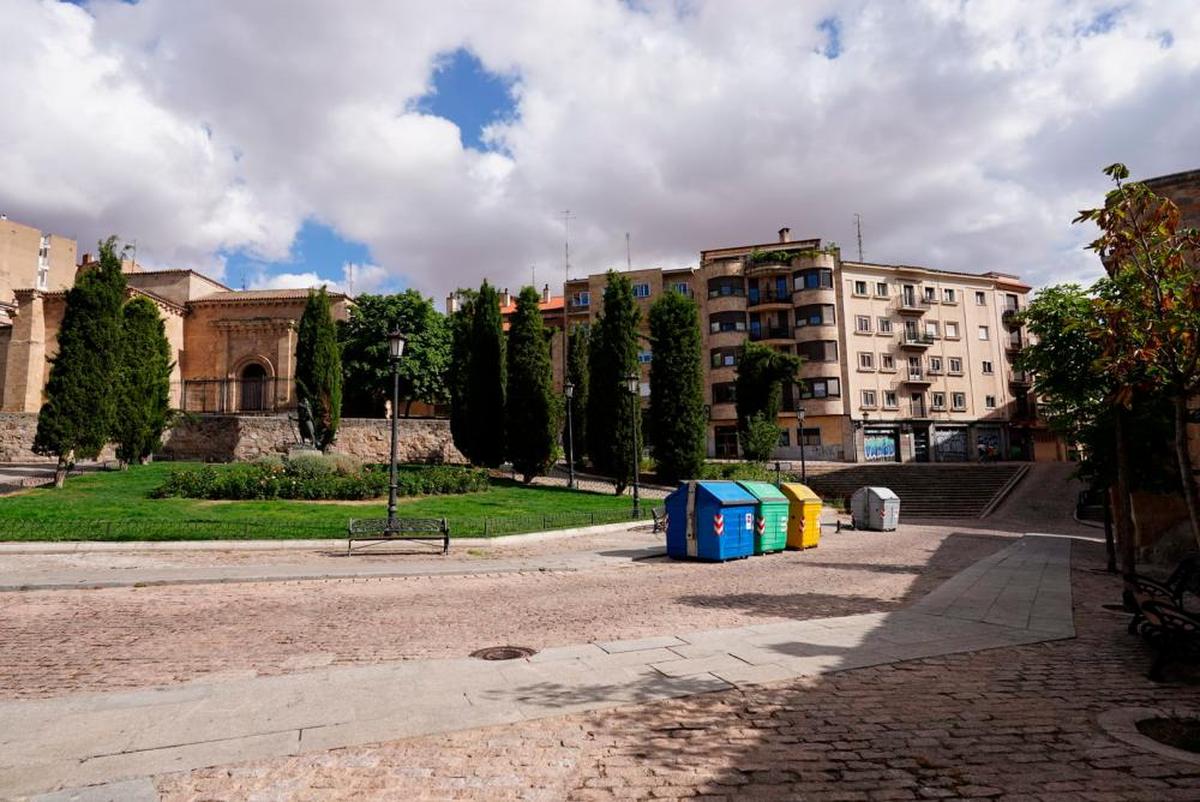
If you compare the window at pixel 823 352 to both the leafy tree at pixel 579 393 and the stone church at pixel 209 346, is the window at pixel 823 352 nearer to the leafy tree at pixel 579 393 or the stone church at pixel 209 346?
the leafy tree at pixel 579 393

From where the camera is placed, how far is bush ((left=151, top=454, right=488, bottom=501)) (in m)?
20.2

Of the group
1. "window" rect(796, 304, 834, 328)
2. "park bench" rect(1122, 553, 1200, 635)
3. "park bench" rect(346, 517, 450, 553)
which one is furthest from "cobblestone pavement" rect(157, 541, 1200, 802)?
"window" rect(796, 304, 834, 328)

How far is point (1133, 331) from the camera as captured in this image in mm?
5680

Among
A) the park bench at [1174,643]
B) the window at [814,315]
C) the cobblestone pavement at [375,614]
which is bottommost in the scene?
the cobblestone pavement at [375,614]

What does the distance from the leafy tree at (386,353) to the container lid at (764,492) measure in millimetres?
33116

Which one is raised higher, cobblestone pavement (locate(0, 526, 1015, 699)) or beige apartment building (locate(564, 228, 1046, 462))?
beige apartment building (locate(564, 228, 1046, 462))

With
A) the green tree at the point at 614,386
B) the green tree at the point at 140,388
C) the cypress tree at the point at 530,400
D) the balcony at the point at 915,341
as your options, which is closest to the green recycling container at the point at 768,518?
the green tree at the point at 614,386

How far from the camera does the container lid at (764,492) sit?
622 inches

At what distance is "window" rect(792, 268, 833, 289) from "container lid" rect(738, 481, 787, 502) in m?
39.5

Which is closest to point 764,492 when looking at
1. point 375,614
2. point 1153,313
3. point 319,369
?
point 375,614

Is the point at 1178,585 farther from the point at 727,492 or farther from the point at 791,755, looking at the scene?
the point at 727,492

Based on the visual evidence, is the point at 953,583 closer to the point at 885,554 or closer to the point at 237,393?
the point at 885,554

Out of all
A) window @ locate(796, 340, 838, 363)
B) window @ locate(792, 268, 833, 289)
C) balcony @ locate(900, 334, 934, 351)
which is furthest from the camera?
balcony @ locate(900, 334, 934, 351)

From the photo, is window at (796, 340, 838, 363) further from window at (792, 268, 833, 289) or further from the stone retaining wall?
the stone retaining wall
